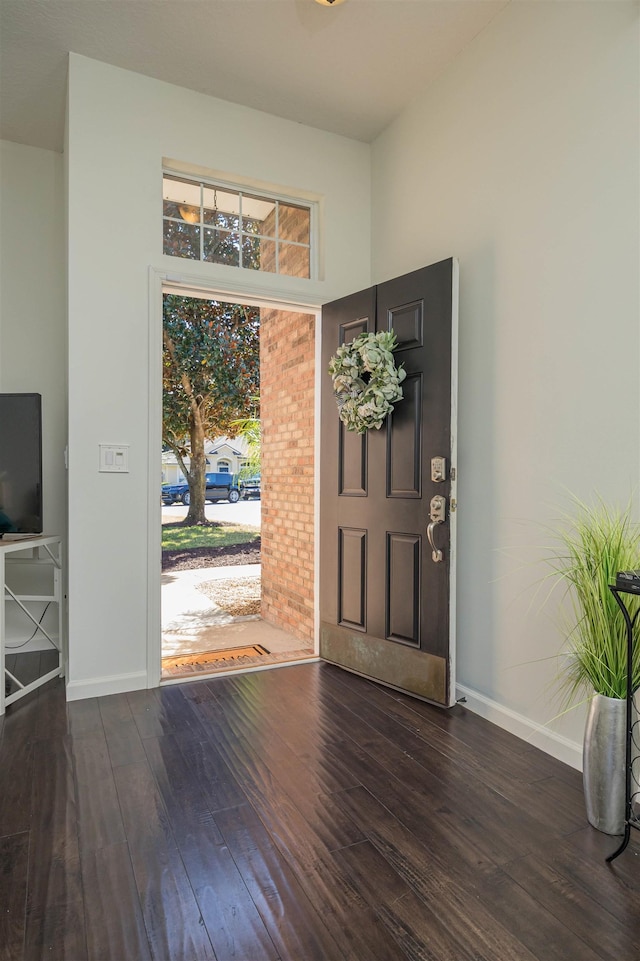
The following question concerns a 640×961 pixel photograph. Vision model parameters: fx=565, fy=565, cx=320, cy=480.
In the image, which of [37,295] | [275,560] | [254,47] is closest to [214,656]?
[275,560]

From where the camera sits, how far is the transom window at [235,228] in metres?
3.18

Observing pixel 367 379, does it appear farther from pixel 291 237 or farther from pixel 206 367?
pixel 206 367

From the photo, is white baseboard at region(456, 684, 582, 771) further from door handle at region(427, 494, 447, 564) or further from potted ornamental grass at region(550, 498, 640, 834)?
door handle at region(427, 494, 447, 564)

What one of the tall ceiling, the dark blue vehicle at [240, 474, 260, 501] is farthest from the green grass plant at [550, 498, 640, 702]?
the dark blue vehicle at [240, 474, 260, 501]

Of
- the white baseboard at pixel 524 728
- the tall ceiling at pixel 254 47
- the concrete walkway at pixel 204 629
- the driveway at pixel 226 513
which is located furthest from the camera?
the driveway at pixel 226 513

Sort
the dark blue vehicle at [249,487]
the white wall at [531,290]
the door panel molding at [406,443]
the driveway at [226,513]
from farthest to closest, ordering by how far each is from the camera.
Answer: the dark blue vehicle at [249,487] → the driveway at [226,513] → the door panel molding at [406,443] → the white wall at [531,290]

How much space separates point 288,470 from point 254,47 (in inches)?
111

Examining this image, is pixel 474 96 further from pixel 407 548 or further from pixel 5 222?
pixel 5 222

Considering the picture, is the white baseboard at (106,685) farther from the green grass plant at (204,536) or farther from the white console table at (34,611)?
the green grass plant at (204,536)

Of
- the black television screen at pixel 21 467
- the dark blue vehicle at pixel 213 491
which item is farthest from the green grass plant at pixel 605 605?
the dark blue vehicle at pixel 213 491

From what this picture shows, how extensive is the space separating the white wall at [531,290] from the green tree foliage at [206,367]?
446 centimetres

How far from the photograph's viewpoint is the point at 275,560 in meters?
4.97

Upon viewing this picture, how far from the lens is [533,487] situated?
2.45m

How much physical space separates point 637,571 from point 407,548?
133cm
